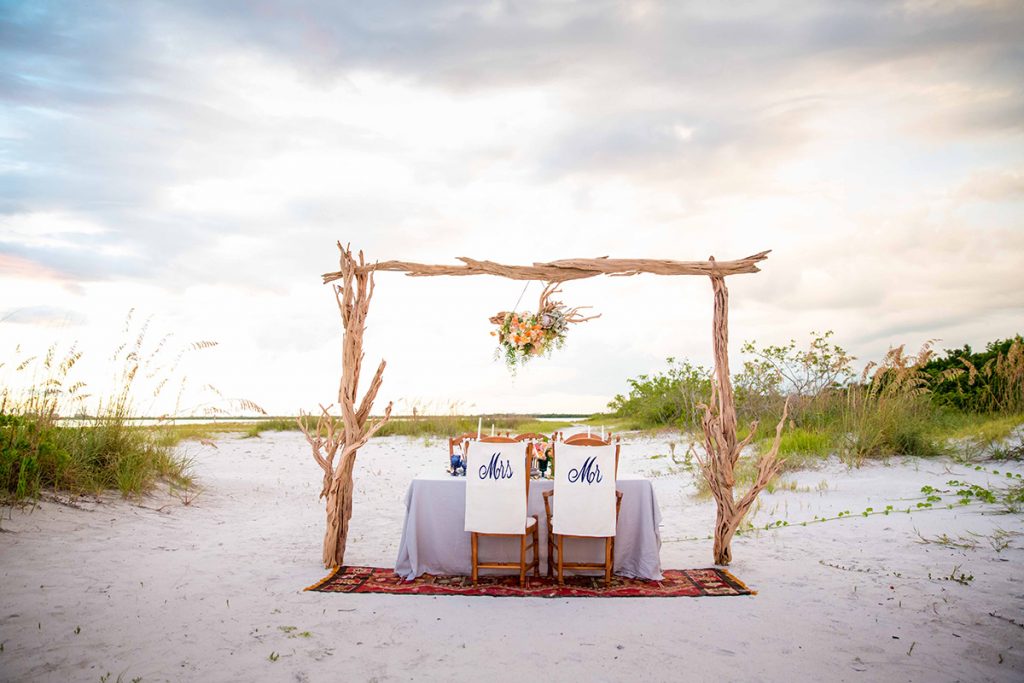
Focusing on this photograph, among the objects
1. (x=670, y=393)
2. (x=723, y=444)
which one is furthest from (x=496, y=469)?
(x=670, y=393)

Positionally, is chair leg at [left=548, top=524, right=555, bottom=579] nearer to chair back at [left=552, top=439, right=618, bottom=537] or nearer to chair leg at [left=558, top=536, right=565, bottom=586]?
chair leg at [left=558, top=536, right=565, bottom=586]

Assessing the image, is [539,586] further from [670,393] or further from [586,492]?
[670,393]

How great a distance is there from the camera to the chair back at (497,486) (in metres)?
5.10

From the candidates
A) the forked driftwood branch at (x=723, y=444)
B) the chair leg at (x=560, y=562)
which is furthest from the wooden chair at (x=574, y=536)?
the forked driftwood branch at (x=723, y=444)

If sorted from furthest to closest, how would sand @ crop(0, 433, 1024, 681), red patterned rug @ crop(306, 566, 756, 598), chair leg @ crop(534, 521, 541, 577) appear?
chair leg @ crop(534, 521, 541, 577) < red patterned rug @ crop(306, 566, 756, 598) < sand @ crop(0, 433, 1024, 681)

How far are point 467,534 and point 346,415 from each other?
4.78 feet

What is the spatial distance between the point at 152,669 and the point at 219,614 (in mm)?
881

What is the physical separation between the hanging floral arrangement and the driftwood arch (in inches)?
13.0

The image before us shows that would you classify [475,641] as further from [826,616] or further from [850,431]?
[850,431]

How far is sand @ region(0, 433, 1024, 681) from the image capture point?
3.58m

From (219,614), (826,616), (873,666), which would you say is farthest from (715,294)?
(219,614)

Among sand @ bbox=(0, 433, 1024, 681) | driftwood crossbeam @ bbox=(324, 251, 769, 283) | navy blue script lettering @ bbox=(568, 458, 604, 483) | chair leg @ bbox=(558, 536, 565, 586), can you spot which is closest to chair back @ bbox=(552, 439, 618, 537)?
navy blue script lettering @ bbox=(568, 458, 604, 483)

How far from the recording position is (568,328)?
6.14m

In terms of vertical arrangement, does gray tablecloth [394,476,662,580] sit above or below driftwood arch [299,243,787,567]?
below
